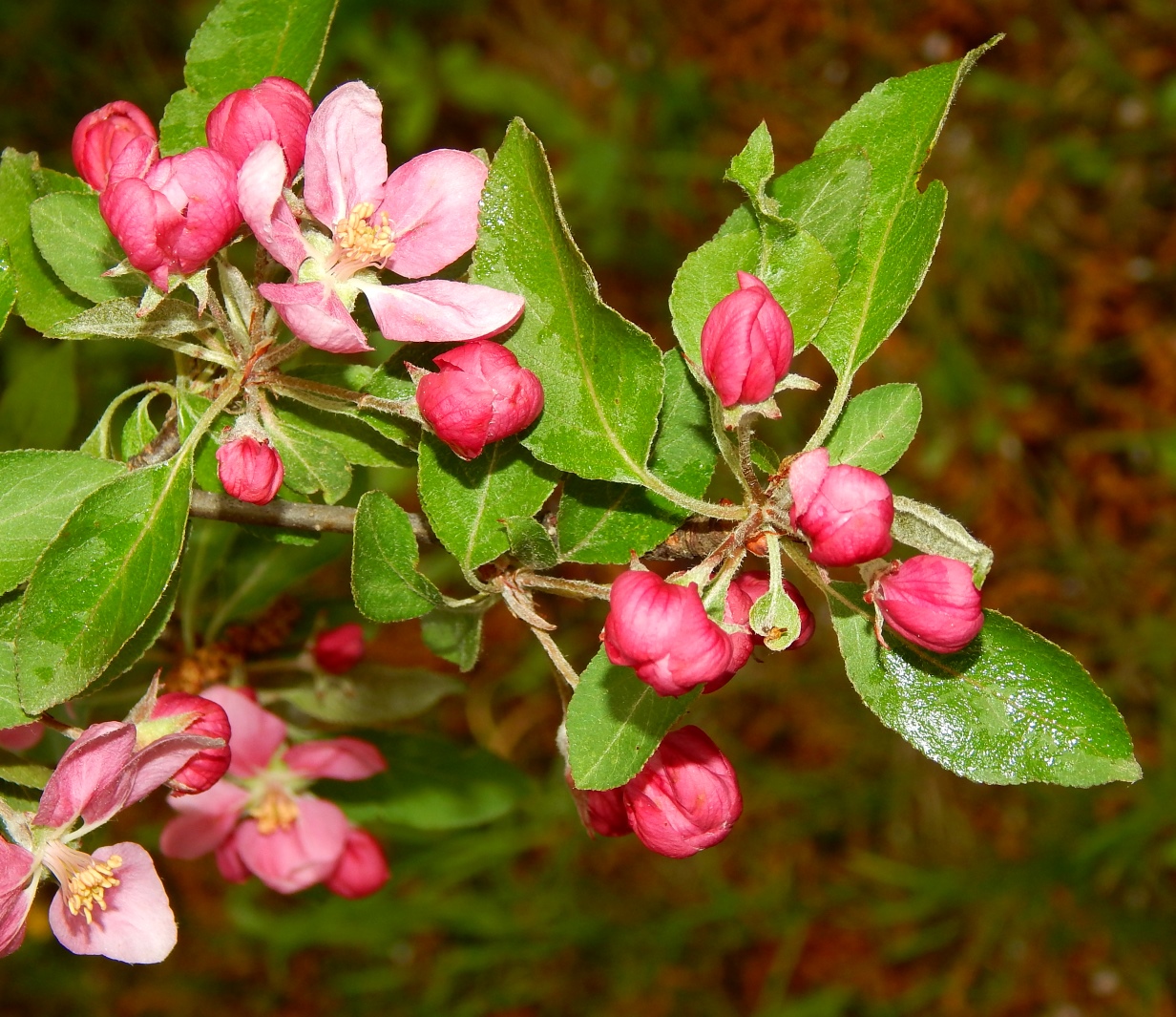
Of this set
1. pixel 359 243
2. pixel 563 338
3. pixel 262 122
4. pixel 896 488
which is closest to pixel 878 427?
pixel 563 338

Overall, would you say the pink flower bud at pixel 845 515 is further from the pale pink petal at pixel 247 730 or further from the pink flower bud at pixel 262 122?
the pale pink petal at pixel 247 730

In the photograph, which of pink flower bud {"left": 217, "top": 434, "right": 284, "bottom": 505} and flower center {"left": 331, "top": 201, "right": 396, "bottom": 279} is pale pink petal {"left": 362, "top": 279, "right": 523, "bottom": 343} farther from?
pink flower bud {"left": 217, "top": 434, "right": 284, "bottom": 505}

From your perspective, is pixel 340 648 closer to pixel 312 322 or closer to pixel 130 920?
pixel 130 920

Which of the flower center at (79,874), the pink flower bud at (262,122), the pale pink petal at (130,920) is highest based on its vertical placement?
the pink flower bud at (262,122)

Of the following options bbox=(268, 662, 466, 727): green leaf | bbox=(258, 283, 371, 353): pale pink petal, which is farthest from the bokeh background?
bbox=(258, 283, 371, 353): pale pink petal

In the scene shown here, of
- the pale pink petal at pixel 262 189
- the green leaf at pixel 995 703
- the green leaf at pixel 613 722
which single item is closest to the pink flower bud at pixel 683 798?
the green leaf at pixel 613 722

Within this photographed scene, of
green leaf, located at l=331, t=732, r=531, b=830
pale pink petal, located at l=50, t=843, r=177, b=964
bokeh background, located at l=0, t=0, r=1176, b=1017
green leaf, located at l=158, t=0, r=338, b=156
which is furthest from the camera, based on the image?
bokeh background, located at l=0, t=0, r=1176, b=1017
